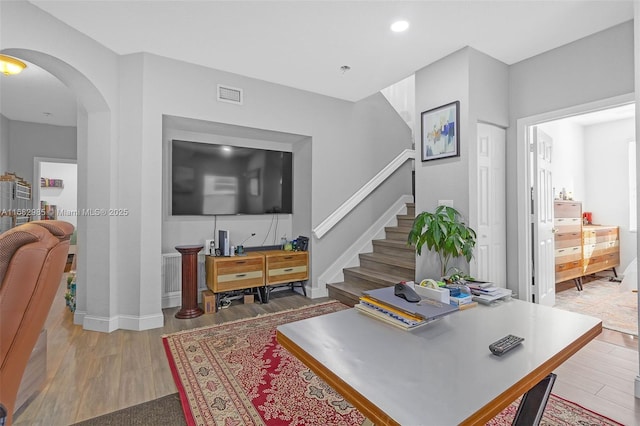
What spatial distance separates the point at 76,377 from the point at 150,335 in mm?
735

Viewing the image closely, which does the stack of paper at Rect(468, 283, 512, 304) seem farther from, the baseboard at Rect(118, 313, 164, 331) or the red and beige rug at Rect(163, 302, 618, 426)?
the baseboard at Rect(118, 313, 164, 331)

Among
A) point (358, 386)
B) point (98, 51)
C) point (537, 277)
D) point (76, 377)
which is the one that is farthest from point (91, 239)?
point (537, 277)

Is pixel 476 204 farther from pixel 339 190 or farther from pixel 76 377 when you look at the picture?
pixel 76 377

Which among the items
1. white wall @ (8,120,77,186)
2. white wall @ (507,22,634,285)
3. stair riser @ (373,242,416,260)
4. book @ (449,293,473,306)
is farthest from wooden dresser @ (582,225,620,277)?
white wall @ (8,120,77,186)

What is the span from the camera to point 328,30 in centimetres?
268

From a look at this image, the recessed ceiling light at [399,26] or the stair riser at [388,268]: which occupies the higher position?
the recessed ceiling light at [399,26]

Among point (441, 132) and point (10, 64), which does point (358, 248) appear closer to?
point (441, 132)

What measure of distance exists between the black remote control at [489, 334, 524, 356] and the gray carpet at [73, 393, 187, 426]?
1.63 meters

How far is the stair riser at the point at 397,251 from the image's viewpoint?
3.84 metres

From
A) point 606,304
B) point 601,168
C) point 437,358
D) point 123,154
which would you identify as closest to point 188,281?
point 123,154

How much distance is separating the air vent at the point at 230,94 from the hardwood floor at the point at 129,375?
2.43 m

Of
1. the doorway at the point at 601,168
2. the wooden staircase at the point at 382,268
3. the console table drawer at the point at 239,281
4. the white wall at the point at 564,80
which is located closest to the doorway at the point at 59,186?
the console table drawer at the point at 239,281

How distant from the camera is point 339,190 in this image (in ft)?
14.1

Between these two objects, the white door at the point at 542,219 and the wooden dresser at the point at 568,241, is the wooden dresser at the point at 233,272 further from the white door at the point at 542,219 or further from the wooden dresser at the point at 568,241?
the wooden dresser at the point at 568,241
